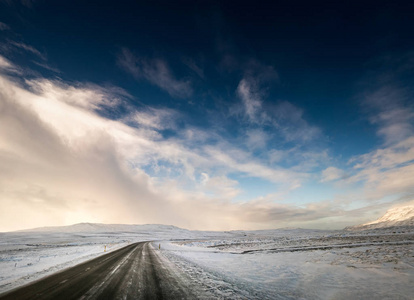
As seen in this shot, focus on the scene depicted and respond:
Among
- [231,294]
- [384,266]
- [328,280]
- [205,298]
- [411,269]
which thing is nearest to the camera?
[205,298]

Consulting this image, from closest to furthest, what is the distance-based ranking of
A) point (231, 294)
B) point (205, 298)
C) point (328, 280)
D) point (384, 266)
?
point (205, 298) → point (231, 294) → point (328, 280) → point (384, 266)

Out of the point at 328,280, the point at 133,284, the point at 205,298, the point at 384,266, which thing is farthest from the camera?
the point at 384,266

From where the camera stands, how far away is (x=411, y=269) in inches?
437

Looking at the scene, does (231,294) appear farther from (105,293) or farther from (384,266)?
(384,266)

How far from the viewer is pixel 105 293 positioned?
7.70 meters

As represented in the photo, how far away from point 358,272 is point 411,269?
9.02ft

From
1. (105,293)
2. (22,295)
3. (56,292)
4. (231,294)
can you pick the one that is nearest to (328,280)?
(231,294)

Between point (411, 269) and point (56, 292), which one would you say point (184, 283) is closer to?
point (56, 292)

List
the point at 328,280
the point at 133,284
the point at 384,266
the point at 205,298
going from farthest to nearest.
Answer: the point at 384,266
the point at 328,280
the point at 133,284
the point at 205,298

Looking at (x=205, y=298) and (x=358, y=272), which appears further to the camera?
(x=358, y=272)

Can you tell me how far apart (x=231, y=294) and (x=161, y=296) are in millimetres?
2640

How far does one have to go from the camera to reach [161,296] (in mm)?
7180

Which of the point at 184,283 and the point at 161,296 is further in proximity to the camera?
the point at 184,283

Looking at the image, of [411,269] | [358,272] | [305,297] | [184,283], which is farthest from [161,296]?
[411,269]
